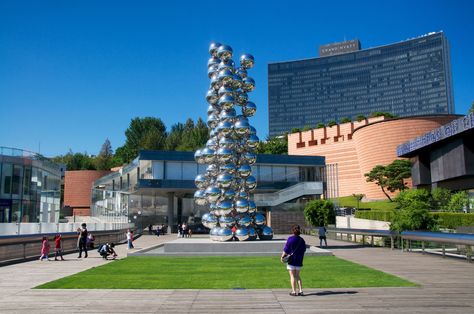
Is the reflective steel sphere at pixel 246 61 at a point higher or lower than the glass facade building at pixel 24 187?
higher

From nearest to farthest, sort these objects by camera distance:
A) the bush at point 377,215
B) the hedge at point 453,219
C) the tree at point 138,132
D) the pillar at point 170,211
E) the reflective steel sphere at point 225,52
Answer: the reflective steel sphere at point 225,52 < the hedge at point 453,219 < the bush at point 377,215 < the pillar at point 170,211 < the tree at point 138,132

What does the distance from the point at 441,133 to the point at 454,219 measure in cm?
1129

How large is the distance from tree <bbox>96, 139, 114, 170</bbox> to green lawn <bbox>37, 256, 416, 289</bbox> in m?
111

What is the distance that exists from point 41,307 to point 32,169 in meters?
34.1

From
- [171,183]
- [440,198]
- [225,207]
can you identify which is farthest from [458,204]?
[171,183]

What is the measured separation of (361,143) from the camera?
288 feet

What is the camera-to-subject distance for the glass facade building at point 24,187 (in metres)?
37.2

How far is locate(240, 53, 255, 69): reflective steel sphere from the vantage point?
25422 millimetres

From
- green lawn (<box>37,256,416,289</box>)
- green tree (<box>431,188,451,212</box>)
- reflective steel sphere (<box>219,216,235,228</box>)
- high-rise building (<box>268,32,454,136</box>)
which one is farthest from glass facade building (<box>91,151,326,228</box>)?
high-rise building (<box>268,32,454,136</box>)

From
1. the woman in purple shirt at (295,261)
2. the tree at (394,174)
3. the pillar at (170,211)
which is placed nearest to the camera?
the woman in purple shirt at (295,261)

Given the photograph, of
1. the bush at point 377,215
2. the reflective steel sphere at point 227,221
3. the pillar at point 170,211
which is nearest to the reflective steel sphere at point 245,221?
the reflective steel sphere at point 227,221

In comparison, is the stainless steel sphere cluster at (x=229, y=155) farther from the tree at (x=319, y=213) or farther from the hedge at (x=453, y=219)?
the tree at (x=319, y=213)

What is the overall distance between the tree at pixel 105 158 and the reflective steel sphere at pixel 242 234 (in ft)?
350

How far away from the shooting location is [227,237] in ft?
74.8
